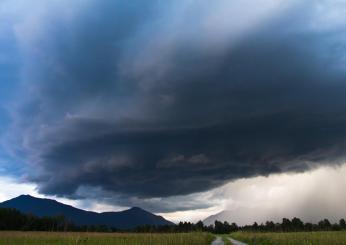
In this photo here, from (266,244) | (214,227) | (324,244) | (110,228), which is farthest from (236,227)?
(324,244)

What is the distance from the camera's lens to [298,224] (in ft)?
523

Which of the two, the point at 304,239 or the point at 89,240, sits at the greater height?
the point at 89,240

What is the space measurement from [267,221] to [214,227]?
113 ft

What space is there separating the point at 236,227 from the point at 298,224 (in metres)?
42.9

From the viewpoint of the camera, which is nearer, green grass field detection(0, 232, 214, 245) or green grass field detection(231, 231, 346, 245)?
green grass field detection(0, 232, 214, 245)

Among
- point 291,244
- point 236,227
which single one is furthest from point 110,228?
point 291,244

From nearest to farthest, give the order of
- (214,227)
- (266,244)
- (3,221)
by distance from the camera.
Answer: (266,244) < (3,221) < (214,227)

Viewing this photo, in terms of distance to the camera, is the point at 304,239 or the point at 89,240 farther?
the point at 304,239

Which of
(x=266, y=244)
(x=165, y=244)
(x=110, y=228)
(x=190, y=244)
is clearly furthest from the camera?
(x=110, y=228)

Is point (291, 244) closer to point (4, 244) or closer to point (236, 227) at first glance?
point (4, 244)

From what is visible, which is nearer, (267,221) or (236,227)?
(267,221)

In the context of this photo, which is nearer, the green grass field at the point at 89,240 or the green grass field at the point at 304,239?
the green grass field at the point at 89,240

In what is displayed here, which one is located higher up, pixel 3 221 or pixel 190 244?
pixel 3 221

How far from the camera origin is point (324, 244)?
26.9 metres
